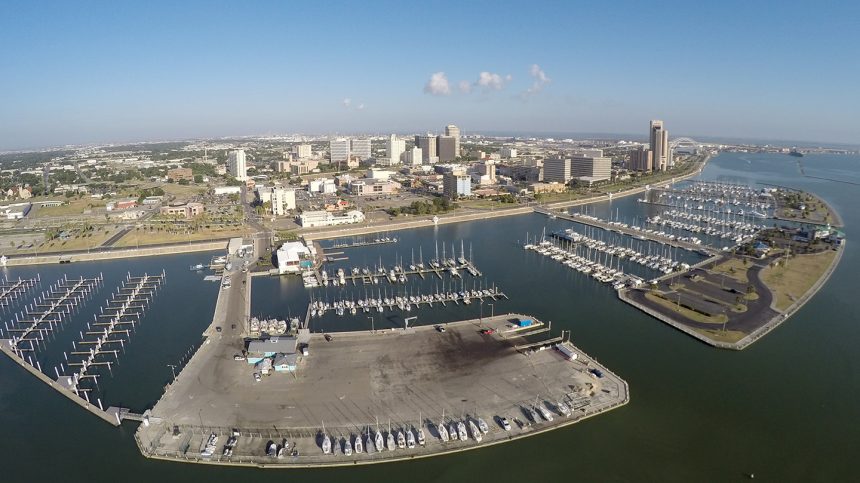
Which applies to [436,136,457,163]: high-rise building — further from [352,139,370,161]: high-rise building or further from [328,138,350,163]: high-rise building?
[328,138,350,163]: high-rise building

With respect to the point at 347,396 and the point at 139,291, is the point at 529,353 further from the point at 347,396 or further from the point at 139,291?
the point at 139,291

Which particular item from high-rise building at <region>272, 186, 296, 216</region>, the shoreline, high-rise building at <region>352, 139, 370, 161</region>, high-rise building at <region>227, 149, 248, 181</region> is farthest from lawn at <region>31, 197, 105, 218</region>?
high-rise building at <region>352, 139, 370, 161</region>

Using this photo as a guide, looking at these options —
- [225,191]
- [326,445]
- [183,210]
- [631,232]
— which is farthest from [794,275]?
[225,191]

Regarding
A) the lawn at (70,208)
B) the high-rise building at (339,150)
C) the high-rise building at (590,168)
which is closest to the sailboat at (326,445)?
the lawn at (70,208)

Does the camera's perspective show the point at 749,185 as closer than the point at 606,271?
No

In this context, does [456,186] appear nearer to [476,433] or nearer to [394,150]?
[394,150]

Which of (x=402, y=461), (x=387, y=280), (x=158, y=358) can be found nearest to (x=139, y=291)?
(x=158, y=358)

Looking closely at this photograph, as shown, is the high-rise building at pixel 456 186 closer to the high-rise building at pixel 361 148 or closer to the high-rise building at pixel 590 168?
the high-rise building at pixel 590 168
